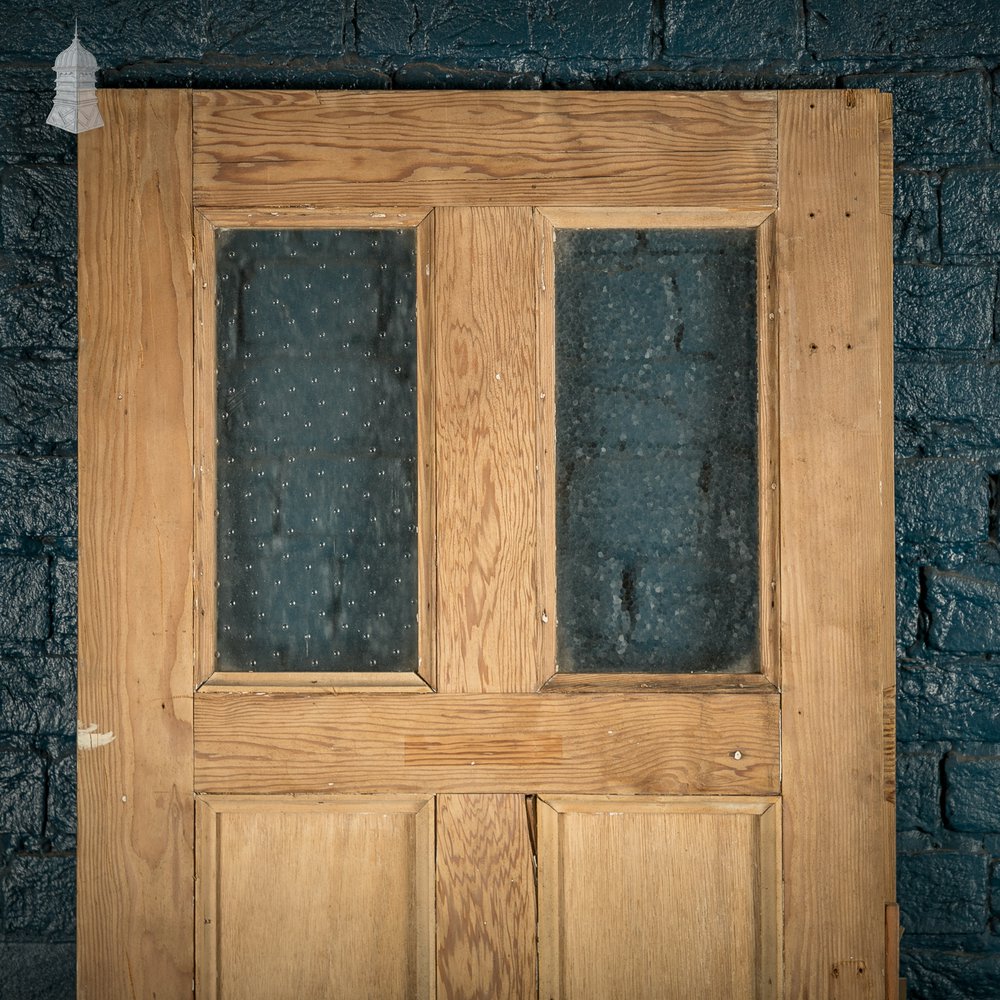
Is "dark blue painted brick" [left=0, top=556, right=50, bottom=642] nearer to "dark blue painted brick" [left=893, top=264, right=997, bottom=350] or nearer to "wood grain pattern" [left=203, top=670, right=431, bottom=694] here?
"wood grain pattern" [left=203, top=670, right=431, bottom=694]

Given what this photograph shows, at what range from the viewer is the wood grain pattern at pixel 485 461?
129cm

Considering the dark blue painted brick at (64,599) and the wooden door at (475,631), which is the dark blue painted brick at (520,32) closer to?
the wooden door at (475,631)

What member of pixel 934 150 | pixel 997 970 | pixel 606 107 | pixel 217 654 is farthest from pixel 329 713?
pixel 934 150

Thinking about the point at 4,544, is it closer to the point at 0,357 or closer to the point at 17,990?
the point at 0,357

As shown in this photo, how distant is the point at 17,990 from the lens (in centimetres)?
139

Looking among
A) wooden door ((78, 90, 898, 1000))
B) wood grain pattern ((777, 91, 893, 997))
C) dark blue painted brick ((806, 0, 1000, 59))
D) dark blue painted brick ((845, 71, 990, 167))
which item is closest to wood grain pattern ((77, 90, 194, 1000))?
wooden door ((78, 90, 898, 1000))

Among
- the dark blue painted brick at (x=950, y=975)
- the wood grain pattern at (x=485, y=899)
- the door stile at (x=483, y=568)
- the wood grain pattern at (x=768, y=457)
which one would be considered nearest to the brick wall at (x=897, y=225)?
the dark blue painted brick at (x=950, y=975)

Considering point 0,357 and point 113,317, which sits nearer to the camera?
point 113,317

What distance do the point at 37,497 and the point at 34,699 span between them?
1.10 ft

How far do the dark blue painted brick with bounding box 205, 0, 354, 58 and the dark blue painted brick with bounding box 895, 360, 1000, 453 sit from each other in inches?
42.3

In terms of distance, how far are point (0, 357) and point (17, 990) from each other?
104 centimetres

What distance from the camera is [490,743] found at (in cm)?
129

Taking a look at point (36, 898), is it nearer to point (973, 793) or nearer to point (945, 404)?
point (973, 793)

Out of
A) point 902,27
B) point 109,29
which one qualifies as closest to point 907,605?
point 902,27
